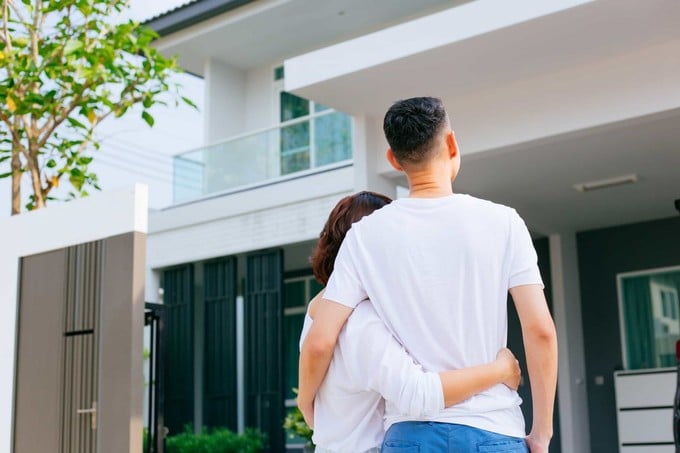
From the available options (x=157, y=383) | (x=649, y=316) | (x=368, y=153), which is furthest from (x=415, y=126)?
(x=649, y=316)

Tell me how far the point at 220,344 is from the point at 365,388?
11094mm

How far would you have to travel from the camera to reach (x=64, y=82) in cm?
691

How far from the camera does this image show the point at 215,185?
12648 millimetres

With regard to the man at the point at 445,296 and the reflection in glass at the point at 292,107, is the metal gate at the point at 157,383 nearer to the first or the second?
the man at the point at 445,296

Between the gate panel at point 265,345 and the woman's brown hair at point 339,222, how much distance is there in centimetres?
987

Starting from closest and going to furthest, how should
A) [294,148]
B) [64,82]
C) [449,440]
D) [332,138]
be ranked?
1. [449,440]
2. [64,82]
3. [332,138]
4. [294,148]

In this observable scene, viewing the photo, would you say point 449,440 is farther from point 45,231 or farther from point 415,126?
point 45,231

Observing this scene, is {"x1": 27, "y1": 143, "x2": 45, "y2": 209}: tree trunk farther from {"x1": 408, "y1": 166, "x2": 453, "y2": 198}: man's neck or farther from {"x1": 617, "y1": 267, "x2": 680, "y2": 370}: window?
{"x1": 617, "y1": 267, "x2": 680, "y2": 370}: window

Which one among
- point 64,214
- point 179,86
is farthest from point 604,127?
point 64,214

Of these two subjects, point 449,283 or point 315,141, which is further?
point 315,141

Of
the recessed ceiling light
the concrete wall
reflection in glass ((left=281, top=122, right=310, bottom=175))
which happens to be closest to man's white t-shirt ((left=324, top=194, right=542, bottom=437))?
the recessed ceiling light

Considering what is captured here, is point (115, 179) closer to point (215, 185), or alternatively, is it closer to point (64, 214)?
point (215, 185)

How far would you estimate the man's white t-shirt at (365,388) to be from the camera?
1722 mm

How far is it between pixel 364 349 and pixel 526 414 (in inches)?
341
